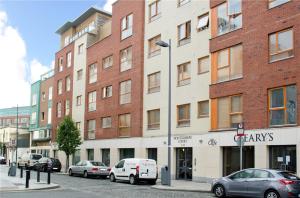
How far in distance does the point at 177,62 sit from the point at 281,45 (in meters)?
9.20

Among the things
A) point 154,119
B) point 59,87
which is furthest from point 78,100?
point 154,119

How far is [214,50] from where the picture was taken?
88.7 feet

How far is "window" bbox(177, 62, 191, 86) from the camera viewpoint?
29562 millimetres

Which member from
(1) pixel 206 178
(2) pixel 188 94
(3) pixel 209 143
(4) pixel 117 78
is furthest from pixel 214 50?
(4) pixel 117 78

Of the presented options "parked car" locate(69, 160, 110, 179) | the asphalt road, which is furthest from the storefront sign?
"parked car" locate(69, 160, 110, 179)

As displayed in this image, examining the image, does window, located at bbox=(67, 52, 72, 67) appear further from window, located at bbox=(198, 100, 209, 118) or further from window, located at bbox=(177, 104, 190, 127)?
window, located at bbox=(198, 100, 209, 118)

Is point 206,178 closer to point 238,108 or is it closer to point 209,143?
point 209,143

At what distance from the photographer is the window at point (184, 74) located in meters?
29.6

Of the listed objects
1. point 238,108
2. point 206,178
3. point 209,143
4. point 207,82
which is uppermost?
point 207,82

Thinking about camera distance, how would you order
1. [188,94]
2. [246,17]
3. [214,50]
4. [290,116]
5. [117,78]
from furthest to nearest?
1. [117,78]
2. [188,94]
3. [214,50]
4. [246,17]
5. [290,116]

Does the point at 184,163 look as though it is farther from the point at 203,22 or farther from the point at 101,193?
the point at 101,193

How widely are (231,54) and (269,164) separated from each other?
6999 mm

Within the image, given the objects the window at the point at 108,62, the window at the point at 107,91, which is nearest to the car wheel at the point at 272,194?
the window at the point at 107,91

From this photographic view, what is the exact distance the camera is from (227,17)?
26469 millimetres
